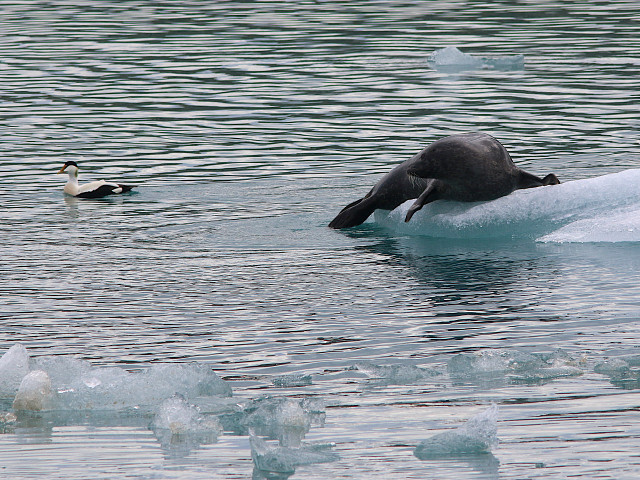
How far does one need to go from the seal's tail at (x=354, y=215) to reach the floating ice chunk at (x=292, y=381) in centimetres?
465

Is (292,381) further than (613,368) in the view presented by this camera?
No

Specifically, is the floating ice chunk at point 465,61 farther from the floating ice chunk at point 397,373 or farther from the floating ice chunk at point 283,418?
the floating ice chunk at point 283,418

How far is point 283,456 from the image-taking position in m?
5.49

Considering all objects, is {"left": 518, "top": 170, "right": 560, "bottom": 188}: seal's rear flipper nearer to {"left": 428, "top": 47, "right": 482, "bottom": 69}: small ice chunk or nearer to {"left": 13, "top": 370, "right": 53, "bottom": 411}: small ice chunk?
{"left": 13, "top": 370, "right": 53, "bottom": 411}: small ice chunk

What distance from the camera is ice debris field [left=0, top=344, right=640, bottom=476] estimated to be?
568cm

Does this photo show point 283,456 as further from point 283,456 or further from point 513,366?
point 513,366

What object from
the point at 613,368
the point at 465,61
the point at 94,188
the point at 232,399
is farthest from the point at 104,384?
the point at 465,61

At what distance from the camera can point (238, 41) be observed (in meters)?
28.4

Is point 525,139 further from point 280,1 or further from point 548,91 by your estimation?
point 280,1

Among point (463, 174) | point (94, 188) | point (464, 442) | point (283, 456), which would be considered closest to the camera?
point (283, 456)

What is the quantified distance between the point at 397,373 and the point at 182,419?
1.31 m

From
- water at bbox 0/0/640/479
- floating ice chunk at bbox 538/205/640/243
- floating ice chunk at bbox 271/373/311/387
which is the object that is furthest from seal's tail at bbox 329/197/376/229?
floating ice chunk at bbox 271/373/311/387

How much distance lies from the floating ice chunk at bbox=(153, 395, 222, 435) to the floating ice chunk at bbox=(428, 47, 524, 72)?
59.7ft

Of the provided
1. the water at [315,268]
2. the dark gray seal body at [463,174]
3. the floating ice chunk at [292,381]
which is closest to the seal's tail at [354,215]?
the dark gray seal body at [463,174]
